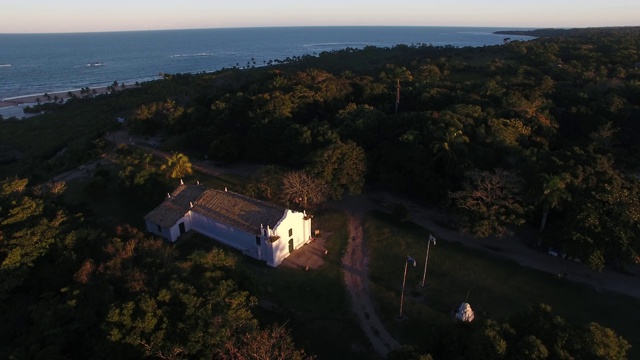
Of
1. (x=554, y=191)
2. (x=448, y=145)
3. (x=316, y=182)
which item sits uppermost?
(x=448, y=145)

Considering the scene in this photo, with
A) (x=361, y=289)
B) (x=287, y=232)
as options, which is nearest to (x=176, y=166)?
(x=287, y=232)

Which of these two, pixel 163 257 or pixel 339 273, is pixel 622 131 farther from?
pixel 163 257

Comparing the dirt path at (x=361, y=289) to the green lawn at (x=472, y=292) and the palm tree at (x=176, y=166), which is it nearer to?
the green lawn at (x=472, y=292)


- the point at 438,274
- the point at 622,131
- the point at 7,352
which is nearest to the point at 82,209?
the point at 7,352

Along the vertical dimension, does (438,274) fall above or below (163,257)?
below

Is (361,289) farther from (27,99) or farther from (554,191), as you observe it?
(27,99)

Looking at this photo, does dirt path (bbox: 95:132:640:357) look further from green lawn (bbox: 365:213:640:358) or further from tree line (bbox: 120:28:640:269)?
tree line (bbox: 120:28:640:269)
